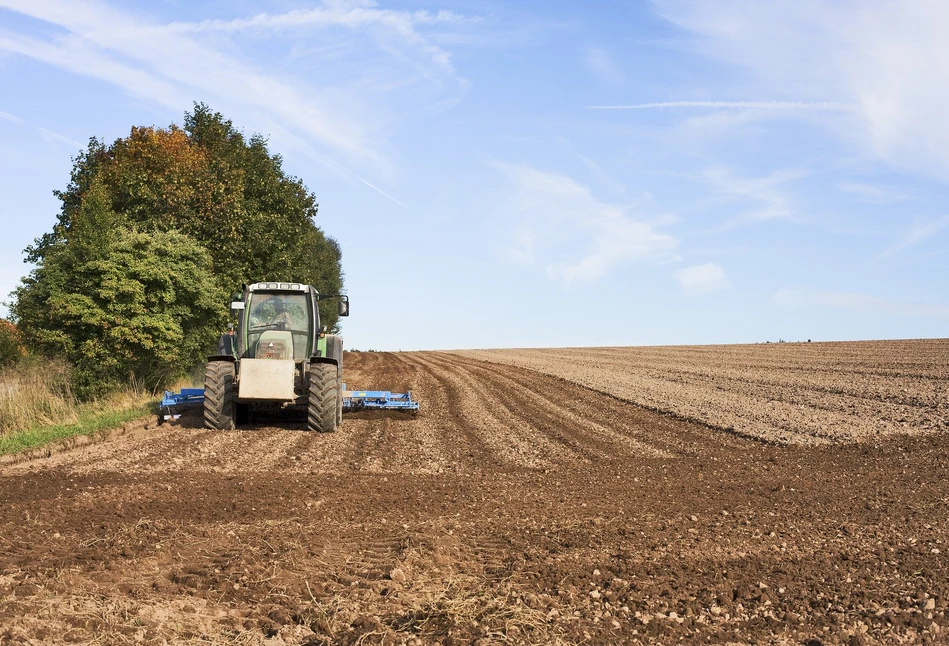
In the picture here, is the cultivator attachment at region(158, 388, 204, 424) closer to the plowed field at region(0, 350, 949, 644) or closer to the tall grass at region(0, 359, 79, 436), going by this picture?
the tall grass at region(0, 359, 79, 436)

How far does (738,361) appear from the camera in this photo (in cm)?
3675

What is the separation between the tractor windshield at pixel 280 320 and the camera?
15766 millimetres

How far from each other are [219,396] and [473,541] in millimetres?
8916

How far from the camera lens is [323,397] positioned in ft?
49.5

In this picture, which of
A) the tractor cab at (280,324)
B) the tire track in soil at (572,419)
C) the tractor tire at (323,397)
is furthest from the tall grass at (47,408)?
the tire track in soil at (572,419)

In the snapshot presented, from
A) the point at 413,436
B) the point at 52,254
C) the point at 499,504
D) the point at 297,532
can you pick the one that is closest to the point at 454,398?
the point at 413,436

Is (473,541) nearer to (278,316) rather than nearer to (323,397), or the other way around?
(323,397)

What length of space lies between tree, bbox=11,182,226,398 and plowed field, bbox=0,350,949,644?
8.39 m

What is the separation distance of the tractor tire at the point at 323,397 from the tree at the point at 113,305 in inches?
362

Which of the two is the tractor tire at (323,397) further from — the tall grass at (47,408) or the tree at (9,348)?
the tree at (9,348)

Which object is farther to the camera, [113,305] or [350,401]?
[113,305]

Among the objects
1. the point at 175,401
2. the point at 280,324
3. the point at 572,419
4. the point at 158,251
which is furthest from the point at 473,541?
the point at 158,251

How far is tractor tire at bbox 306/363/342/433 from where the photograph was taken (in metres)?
14.8

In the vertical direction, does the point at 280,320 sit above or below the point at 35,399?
above
